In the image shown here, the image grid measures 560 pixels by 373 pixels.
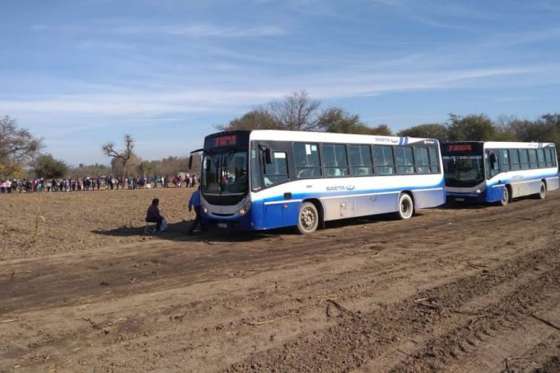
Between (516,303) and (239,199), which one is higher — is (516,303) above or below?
below

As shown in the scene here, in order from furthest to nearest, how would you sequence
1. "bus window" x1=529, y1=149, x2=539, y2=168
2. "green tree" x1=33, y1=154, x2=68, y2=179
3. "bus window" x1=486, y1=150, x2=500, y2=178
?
"green tree" x1=33, y1=154, x2=68, y2=179
"bus window" x1=529, y1=149, x2=539, y2=168
"bus window" x1=486, y1=150, x2=500, y2=178

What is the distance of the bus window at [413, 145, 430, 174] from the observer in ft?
62.3

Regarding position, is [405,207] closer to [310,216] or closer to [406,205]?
[406,205]

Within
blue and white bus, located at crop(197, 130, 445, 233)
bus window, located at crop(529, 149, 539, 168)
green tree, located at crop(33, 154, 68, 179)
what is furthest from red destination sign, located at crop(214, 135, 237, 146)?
green tree, located at crop(33, 154, 68, 179)

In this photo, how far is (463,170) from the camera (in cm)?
2208

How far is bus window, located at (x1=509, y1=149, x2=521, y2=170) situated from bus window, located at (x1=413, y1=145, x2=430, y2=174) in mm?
6914

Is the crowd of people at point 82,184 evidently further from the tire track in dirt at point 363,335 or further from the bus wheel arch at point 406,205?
the tire track in dirt at point 363,335

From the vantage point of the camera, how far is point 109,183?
57750 mm

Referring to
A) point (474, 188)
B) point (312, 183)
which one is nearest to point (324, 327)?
point (312, 183)

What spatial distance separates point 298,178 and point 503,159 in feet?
44.3

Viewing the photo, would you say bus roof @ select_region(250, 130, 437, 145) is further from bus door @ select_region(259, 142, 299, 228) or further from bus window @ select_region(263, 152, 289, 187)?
bus window @ select_region(263, 152, 289, 187)


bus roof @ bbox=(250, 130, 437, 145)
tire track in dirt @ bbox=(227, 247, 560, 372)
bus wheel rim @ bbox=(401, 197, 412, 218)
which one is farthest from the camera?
bus wheel rim @ bbox=(401, 197, 412, 218)

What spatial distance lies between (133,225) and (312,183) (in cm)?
702

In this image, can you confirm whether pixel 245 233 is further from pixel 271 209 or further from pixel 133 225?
pixel 133 225
